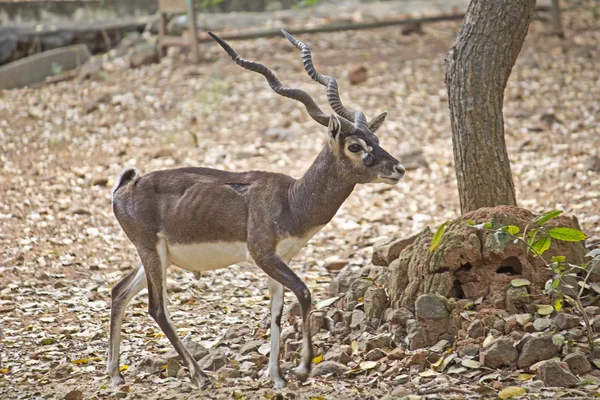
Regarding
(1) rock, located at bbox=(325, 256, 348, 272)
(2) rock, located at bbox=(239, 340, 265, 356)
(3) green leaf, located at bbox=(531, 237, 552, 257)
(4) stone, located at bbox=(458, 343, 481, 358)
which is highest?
(3) green leaf, located at bbox=(531, 237, 552, 257)

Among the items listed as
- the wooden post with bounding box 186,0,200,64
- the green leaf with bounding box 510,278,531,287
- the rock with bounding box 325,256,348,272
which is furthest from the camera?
the wooden post with bounding box 186,0,200,64

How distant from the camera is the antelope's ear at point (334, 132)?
16.9 feet

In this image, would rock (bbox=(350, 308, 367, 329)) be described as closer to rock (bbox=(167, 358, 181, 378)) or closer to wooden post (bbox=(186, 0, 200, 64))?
rock (bbox=(167, 358, 181, 378))

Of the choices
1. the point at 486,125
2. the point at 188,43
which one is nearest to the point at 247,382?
the point at 486,125

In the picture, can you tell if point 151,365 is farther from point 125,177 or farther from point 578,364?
point 578,364

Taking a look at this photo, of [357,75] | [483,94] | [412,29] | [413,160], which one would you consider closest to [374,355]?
[483,94]

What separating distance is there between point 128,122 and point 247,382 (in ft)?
25.0

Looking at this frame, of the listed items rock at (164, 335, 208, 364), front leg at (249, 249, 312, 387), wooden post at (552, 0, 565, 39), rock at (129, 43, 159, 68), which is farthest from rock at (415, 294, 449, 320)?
wooden post at (552, 0, 565, 39)

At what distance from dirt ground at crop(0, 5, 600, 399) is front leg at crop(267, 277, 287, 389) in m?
0.08

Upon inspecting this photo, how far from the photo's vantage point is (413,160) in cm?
1057

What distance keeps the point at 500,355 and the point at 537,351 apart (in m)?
0.21

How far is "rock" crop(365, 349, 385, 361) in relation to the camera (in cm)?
545

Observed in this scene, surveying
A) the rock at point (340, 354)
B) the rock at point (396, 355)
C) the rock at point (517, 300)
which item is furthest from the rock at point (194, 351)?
the rock at point (517, 300)

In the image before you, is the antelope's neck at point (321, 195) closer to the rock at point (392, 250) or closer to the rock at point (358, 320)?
the rock at point (358, 320)
